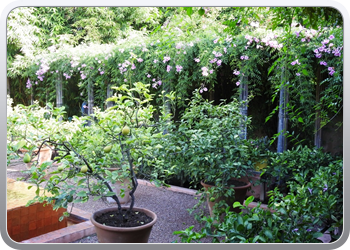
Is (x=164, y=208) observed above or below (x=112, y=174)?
below

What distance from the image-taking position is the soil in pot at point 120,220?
1.75 m

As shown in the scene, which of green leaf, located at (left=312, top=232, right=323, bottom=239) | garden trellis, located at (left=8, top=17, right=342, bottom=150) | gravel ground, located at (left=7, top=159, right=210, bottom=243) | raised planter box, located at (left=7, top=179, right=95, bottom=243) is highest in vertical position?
garden trellis, located at (left=8, top=17, right=342, bottom=150)

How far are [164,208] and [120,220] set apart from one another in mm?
1376

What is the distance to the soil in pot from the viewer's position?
5.74 feet

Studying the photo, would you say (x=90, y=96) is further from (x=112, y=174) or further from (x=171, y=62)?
(x=112, y=174)

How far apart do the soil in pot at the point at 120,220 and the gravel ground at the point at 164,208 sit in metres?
0.51

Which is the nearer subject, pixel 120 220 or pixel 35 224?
pixel 120 220

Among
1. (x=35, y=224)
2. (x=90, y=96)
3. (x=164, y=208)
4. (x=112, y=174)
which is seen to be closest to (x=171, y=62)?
(x=90, y=96)

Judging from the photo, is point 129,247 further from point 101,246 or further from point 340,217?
point 340,217

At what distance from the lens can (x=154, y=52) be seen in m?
3.59

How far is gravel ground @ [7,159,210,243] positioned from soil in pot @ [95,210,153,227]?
1.67 ft

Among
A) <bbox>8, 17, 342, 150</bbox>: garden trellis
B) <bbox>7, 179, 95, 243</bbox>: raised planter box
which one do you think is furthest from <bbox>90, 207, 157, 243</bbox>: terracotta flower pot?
<bbox>8, 17, 342, 150</bbox>: garden trellis

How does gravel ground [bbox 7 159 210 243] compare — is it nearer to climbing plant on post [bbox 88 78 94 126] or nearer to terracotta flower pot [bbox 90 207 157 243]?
terracotta flower pot [bbox 90 207 157 243]

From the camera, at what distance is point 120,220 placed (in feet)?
5.86
